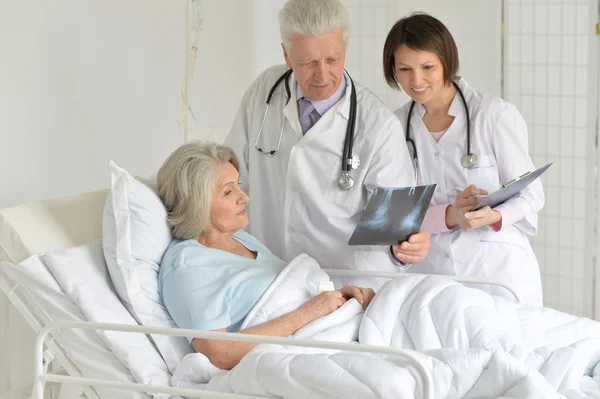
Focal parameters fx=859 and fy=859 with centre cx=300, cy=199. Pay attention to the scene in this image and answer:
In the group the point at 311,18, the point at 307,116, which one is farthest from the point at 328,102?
the point at 311,18

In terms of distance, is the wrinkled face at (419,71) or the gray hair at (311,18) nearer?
the gray hair at (311,18)

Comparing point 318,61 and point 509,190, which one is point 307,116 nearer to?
point 318,61

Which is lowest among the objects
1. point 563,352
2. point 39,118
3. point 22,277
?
point 563,352

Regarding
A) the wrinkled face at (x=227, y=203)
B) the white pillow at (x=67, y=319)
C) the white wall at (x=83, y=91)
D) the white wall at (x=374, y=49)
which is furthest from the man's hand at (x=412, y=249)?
the white wall at (x=374, y=49)

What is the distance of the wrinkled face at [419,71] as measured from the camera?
2.90m

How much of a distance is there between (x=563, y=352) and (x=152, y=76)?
2.26m

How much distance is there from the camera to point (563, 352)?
2133 mm

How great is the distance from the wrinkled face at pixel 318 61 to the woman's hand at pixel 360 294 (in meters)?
0.66

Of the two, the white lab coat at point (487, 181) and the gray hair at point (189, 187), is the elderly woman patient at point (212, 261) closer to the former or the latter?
the gray hair at point (189, 187)

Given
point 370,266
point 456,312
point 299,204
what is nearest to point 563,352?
point 456,312

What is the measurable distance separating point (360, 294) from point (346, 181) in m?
→ 0.42

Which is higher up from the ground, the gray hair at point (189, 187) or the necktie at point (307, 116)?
the necktie at point (307, 116)

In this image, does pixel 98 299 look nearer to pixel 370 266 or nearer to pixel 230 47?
pixel 370 266

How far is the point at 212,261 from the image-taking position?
2.52 m
